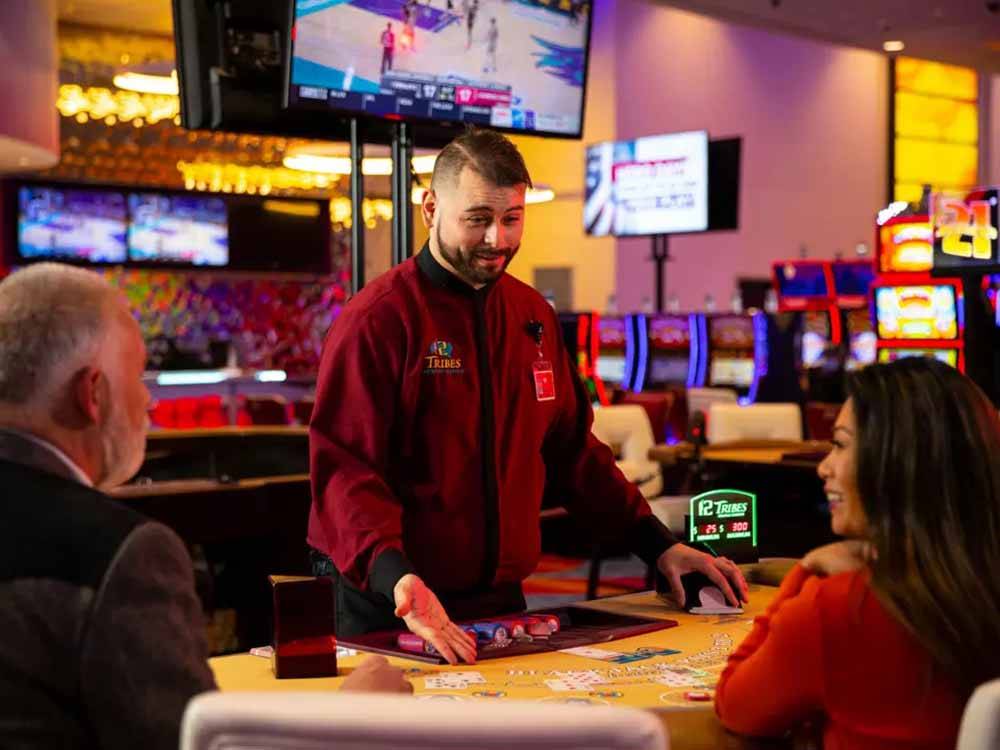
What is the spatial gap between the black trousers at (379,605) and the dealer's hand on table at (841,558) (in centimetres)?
82

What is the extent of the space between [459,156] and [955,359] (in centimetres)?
573

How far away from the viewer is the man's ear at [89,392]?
1.39m

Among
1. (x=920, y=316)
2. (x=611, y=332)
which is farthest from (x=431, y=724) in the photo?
(x=611, y=332)

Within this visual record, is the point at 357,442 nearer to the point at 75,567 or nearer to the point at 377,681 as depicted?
the point at 377,681

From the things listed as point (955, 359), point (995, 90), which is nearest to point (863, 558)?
point (955, 359)

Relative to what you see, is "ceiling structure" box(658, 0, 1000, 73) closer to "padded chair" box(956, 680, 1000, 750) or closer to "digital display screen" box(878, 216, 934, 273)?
"digital display screen" box(878, 216, 934, 273)

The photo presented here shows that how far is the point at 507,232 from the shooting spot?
7.89ft

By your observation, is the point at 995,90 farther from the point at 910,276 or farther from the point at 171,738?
the point at 171,738

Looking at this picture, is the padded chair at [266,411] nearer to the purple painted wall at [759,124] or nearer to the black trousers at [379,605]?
the purple painted wall at [759,124]

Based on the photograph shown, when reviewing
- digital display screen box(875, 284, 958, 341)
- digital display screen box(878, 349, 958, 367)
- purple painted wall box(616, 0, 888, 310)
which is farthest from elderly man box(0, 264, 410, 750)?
purple painted wall box(616, 0, 888, 310)

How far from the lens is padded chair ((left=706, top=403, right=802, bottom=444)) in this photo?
22.0ft

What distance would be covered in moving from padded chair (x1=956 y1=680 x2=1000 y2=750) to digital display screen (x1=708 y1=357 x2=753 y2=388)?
30.3 feet

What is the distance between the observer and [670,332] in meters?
10.8

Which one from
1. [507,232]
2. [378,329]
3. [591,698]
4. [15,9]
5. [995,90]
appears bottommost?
[591,698]
